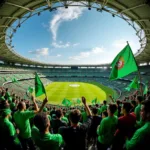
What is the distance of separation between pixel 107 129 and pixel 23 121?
7.73ft

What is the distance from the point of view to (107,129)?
15.1ft

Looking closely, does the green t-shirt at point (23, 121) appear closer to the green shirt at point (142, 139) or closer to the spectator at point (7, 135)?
the spectator at point (7, 135)

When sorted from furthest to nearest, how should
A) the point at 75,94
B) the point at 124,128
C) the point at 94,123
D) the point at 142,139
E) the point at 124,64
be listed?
the point at 75,94 < the point at 124,64 < the point at 94,123 < the point at 124,128 < the point at 142,139

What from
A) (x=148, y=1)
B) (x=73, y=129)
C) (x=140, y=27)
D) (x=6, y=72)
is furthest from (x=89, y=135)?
(x=6, y=72)

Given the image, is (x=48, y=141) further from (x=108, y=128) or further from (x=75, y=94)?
(x=75, y=94)

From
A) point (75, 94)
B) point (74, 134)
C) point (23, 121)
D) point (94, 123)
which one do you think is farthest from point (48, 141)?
point (75, 94)

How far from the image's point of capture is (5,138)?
15.4 ft

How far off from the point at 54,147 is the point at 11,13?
13767mm

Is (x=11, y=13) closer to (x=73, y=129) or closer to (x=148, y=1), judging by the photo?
(x=148, y=1)

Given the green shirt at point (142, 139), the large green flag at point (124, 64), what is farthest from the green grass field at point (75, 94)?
the green shirt at point (142, 139)

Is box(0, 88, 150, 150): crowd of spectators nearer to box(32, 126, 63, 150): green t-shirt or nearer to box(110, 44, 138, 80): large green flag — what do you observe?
box(32, 126, 63, 150): green t-shirt

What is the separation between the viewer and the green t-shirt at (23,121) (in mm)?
5057

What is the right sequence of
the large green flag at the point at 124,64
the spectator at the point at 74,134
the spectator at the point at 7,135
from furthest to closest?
the large green flag at the point at 124,64 < the spectator at the point at 7,135 < the spectator at the point at 74,134

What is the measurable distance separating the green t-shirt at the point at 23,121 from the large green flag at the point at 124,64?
4265 millimetres
